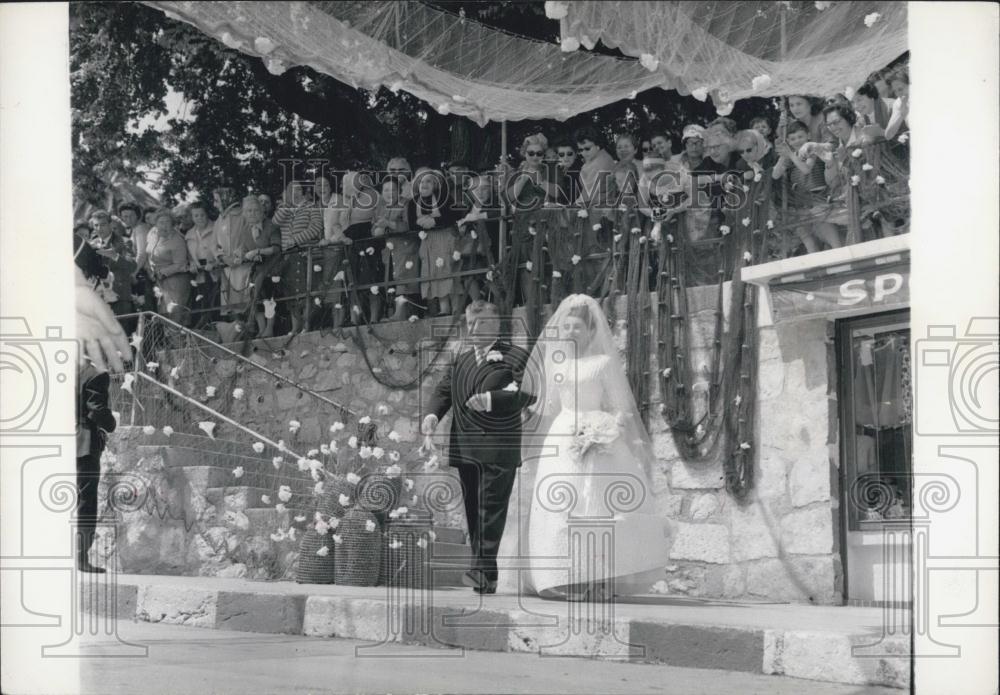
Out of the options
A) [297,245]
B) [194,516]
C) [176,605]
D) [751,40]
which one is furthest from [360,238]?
[751,40]

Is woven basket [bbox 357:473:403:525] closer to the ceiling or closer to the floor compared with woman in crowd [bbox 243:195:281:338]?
closer to the floor

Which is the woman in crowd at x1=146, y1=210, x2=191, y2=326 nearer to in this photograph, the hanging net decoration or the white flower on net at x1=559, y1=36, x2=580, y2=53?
the hanging net decoration

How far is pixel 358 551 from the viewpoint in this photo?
30.9 feet

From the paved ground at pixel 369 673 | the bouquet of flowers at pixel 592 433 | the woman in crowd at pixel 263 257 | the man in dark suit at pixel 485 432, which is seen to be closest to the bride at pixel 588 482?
the bouquet of flowers at pixel 592 433

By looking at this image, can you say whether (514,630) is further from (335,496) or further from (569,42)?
(569,42)

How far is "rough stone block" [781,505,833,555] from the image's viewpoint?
9.26m

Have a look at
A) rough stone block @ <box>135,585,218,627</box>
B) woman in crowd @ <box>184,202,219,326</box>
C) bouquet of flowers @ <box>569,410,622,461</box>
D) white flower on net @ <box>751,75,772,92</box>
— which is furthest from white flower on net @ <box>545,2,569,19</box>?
woman in crowd @ <box>184,202,219,326</box>

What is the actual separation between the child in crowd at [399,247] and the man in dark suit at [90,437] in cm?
315

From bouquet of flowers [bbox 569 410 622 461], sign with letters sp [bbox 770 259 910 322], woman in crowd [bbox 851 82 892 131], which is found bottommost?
bouquet of flowers [bbox 569 410 622 461]

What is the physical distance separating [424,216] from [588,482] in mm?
4955

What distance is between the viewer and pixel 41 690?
4.54 m

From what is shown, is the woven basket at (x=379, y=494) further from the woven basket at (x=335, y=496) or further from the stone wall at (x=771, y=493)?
the stone wall at (x=771, y=493)

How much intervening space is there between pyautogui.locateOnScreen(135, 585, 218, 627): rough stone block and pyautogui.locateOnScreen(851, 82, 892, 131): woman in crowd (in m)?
5.43

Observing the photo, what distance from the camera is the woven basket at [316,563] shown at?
959 cm
